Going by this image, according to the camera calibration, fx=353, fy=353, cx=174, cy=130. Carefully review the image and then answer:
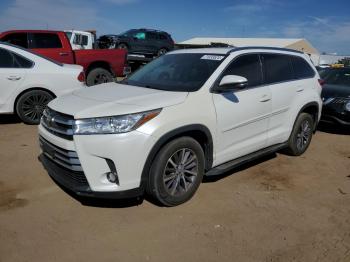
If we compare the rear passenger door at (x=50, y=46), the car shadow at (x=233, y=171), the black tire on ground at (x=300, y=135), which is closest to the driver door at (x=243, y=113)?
the car shadow at (x=233, y=171)

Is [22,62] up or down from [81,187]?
up

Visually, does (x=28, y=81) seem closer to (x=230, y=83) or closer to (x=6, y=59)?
(x=6, y=59)

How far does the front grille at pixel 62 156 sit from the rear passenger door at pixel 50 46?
21.2 feet

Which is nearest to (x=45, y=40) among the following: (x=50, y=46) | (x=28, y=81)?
(x=50, y=46)

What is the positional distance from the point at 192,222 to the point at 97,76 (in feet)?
25.8

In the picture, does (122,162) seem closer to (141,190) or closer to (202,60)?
(141,190)

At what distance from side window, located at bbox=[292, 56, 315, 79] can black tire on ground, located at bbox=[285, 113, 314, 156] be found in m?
0.62

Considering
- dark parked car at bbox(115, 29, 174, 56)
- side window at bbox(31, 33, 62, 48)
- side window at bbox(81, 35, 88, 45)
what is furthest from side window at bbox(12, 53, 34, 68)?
dark parked car at bbox(115, 29, 174, 56)

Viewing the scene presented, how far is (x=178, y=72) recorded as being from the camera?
449cm

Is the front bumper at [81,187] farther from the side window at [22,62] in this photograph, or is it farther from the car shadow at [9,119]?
the car shadow at [9,119]

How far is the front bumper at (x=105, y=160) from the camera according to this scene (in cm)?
321

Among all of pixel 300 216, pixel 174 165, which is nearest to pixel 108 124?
pixel 174 165

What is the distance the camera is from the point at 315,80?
577 centimetres

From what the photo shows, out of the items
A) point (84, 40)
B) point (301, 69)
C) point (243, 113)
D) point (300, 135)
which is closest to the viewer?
point (243, 113)
